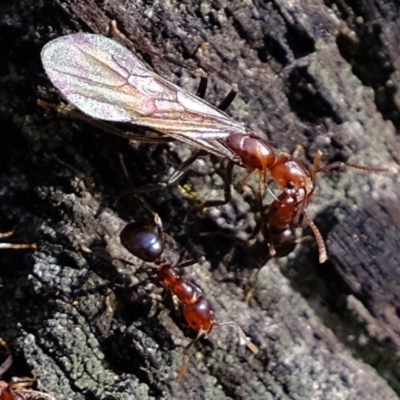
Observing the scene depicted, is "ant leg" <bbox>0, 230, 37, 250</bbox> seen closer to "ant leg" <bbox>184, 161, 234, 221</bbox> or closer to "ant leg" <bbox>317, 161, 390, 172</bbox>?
"ant leg" <bbox>184, 161, 234, 221</bbox>

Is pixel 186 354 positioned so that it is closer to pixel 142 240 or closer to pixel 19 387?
pixel 142 240

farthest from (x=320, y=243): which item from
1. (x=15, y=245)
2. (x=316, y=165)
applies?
(x=15, y=245)

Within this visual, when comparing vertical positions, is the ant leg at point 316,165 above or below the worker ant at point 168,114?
above

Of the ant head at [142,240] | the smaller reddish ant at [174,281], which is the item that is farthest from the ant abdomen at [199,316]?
the ant head at [142,240]

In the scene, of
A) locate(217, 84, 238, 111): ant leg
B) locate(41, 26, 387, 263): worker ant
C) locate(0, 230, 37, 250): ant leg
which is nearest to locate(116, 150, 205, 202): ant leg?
locate(41, 26, 387, 263): worker ant

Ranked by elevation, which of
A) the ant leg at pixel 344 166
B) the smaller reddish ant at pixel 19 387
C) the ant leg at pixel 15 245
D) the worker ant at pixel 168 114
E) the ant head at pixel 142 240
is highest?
the ant leg at pixel 344 166

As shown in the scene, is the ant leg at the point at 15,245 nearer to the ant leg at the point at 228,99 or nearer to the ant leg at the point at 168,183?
the ant leg at the point at 168,183
